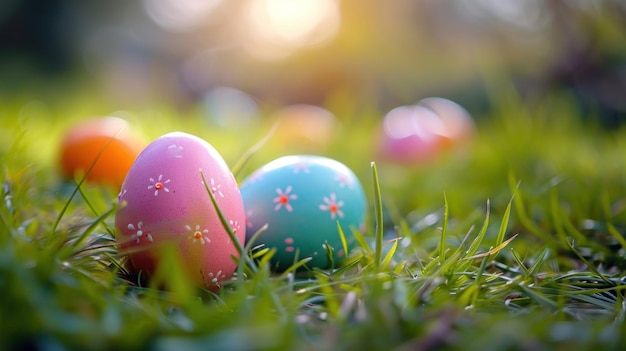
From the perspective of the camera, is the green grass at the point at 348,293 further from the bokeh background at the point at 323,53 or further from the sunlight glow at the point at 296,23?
the sunlight glow at the point at 296,23

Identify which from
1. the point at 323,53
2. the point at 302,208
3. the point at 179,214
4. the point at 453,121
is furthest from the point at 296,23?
the point at 179,214

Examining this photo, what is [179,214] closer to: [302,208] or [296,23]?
[302,208]

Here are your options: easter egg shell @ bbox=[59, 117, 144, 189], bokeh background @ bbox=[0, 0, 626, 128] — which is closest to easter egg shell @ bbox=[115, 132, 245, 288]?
easter egg shell @ bbox=[59, 117, 144, 189]

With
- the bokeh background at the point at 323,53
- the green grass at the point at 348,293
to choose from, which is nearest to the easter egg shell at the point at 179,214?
the green grass at the point at 348,293

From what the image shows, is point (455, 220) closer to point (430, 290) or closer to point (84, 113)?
point (430, 290)

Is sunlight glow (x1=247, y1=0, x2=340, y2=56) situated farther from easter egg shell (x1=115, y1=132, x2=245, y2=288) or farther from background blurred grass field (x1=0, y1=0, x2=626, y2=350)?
easter egg shell (x1=115, y1=132, x2=245, y2=288)

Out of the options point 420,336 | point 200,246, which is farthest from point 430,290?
point 200,246
